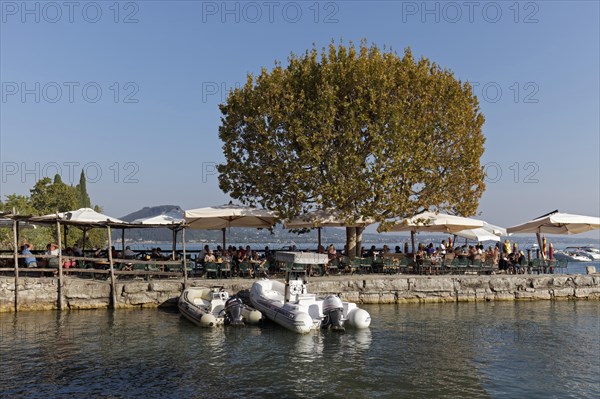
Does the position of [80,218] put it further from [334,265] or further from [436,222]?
[436,222]

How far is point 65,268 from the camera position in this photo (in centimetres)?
2091

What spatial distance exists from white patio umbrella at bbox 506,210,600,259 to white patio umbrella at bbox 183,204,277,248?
521 inches

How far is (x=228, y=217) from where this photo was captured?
79.8 feet

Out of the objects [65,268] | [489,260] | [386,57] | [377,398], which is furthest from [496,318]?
[65,268]

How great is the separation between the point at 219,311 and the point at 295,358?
5.04 m

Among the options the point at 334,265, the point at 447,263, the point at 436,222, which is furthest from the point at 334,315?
the point at 447,263

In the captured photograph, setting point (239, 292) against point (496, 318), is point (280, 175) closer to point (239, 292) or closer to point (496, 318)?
point (239, 292)

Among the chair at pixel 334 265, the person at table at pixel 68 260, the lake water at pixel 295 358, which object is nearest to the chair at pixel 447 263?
the chair at pixel 334 265

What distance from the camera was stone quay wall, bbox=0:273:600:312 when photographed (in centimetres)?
2012

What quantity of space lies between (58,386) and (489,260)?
20.3 meters

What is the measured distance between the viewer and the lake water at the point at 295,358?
11.2m

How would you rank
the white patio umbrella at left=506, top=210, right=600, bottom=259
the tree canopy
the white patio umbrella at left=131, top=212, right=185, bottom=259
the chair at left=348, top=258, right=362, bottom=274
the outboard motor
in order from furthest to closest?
1. the tree canopy
2. the white patio umbrella at left=506, top=210, right=600, bottom=259
3. the chair at left=348, top=258, right=362, bottom=274
4. the white patio umbrella at left=131, top=212, right=185, bottom=259
5. the outboard motor

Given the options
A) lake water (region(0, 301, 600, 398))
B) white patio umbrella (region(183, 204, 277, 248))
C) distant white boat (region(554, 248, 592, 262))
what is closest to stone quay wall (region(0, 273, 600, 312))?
lake water (region(0, 301, 600, 398))

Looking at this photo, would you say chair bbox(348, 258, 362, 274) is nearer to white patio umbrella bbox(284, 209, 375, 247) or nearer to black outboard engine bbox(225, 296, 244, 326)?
white patio umbrella bbox(284, 209, 375, 247)
